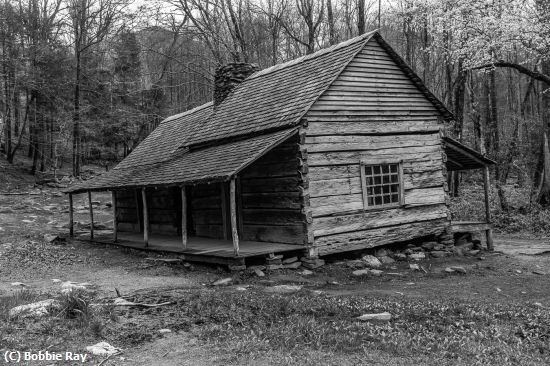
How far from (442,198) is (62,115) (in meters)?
23.5

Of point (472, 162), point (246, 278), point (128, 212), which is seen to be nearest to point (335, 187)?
point (246, 278)

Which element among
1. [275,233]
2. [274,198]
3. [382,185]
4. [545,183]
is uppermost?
[382,185]

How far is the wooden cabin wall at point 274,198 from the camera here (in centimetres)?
1261

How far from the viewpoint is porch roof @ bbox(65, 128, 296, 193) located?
11.7 m

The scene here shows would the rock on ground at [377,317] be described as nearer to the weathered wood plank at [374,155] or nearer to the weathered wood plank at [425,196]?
the weathered wood plank at [374,155]

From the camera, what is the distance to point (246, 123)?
14562 millimetres

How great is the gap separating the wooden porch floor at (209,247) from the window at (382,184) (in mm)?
2677

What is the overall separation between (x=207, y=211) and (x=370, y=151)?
18.0 ft

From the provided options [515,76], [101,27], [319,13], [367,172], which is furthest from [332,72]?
[515,76]

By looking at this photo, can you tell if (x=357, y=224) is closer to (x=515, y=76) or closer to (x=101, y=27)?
(x=101, y=27)

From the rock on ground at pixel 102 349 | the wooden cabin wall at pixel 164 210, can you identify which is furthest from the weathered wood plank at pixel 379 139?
the rock on ground at pixel 102 349

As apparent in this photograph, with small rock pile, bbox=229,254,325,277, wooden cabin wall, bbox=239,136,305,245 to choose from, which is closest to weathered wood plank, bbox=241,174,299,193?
wooden cabin wall, bbox=239,136,305,245

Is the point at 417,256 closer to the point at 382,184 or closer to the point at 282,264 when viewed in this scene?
the point at 382,184

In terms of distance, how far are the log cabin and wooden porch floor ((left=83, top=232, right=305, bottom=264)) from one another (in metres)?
0.04
